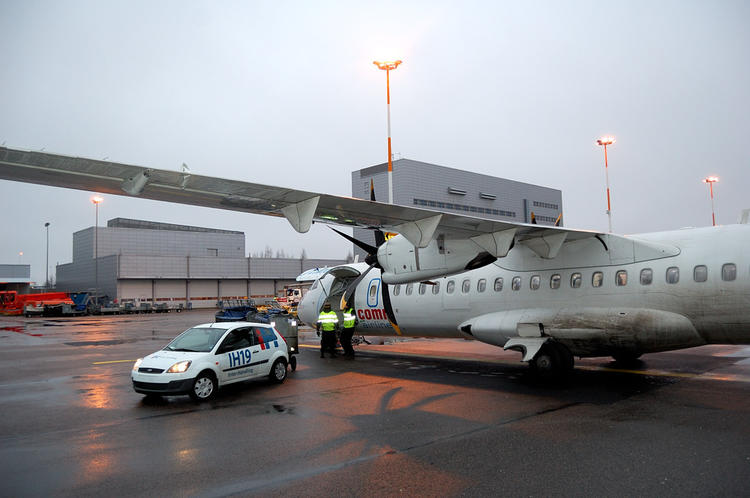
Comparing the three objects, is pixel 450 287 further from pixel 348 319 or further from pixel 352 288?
pixel 352 288

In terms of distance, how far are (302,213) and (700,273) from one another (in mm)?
8386

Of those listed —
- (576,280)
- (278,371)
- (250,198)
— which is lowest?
(278,371)

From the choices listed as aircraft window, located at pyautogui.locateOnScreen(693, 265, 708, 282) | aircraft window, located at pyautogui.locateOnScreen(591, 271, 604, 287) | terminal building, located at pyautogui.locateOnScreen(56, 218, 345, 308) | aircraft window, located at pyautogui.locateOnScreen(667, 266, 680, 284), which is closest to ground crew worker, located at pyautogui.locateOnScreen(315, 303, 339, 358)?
aircraft window, located at pyautogui.locateOnScreen(591, 271, 604, 287)

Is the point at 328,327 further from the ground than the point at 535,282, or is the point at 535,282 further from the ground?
the point at 535,282

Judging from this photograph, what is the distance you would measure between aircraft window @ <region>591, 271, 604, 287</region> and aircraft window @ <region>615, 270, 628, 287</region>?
0.32 metres

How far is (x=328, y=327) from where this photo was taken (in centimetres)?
1716

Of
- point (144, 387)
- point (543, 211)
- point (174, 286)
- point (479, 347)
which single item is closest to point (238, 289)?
point (174, 286)

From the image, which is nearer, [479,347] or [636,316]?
[636,316]

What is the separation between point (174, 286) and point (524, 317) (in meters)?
63.5

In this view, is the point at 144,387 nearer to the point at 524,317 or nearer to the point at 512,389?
the point at 512,389

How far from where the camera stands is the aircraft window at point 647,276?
1130cm

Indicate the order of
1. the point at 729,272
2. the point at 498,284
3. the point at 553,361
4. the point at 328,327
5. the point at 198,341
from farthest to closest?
the point at 328,327, the point at 498,284, the point at 553,361, the point at 198,341, the point at 729,272

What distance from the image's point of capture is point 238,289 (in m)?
73.1

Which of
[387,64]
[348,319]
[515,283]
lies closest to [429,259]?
[515,283]
